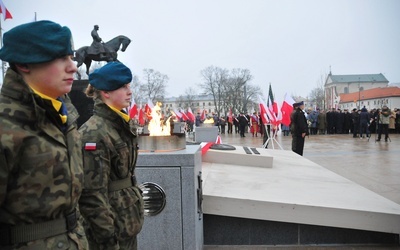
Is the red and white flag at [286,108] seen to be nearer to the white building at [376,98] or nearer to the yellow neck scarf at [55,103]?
the yellow neck scarf at [55,103]

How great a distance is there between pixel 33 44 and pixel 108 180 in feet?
3.66

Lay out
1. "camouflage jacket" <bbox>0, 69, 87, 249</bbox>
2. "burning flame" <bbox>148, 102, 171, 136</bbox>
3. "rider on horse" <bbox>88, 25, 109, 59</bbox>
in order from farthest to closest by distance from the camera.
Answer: "rider on horse" <bbox>88, 25, 109, 59</bbox>, "burning flame" <bbox>148, 102, 171, 136</bbox>, "camouflage jacket" <bbox>0, 69, 87, 249</bbox>

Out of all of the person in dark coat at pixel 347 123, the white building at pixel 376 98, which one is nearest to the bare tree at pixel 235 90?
the white building at pixel 376 98

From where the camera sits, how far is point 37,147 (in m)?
1.58

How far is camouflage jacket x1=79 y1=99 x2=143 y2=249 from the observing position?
2.28m

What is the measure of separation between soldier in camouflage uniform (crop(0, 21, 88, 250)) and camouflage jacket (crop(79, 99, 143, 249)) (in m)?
0.50

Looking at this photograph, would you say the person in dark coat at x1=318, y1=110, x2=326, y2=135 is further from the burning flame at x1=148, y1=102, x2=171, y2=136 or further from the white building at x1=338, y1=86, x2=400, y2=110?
the white building at x1=338, y1=86, x2=400, y2=110

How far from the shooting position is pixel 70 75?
1.77m

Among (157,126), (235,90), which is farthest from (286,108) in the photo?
(235,90)

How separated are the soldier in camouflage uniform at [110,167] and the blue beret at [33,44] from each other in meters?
0.85

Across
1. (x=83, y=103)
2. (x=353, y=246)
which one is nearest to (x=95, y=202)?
(x=353, y=246)

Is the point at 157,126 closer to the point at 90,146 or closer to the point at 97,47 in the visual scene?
the point at 90,146

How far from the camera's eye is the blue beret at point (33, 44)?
1.62 meters

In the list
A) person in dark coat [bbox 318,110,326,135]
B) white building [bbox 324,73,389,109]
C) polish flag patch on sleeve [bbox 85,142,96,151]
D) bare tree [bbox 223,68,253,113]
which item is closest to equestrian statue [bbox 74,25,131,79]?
polish flag patch on sleeve [bbox 85,142,96,151]
